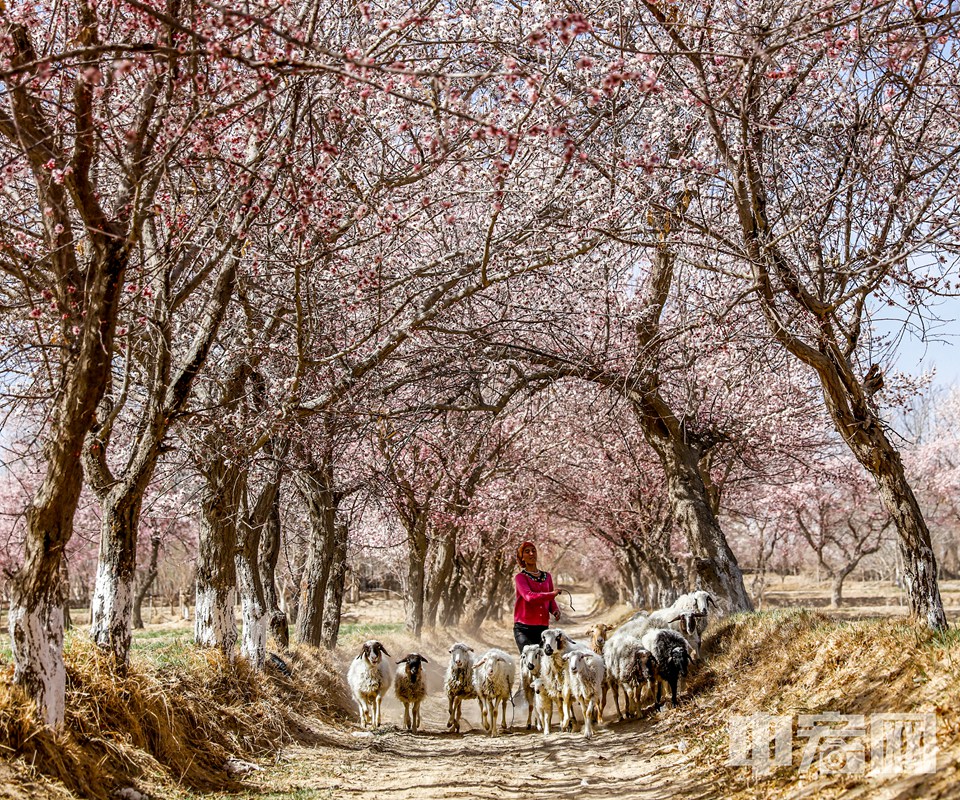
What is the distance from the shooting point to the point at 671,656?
452 inches

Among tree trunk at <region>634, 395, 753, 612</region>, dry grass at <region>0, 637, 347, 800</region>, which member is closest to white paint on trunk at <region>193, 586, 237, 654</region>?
dry grass at <region>0, 637, 347, 800</region>

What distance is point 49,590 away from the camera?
21.5 feet

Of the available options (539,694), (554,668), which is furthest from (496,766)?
(539,694)

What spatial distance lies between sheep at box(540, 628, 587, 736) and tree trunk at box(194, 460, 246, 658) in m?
3.99

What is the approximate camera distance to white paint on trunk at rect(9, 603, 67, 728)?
639 cm

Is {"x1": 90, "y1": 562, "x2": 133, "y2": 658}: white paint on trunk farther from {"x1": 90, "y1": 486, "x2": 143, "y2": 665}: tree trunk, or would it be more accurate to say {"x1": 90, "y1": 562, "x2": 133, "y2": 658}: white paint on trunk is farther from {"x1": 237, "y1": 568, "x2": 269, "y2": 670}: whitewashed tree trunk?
{"x1": 237, "y1": 568, "x2": 269, "y2": 670}: whitewashed tree trunk

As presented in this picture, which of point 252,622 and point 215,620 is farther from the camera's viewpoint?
point 252,622

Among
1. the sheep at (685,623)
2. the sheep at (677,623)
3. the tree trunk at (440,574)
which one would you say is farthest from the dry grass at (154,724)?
the tree trunk at (440,574)

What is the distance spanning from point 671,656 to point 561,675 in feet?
4.77

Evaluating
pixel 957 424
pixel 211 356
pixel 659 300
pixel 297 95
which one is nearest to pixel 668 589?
pixel 659 300

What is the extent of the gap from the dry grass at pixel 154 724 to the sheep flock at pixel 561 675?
4.46ft

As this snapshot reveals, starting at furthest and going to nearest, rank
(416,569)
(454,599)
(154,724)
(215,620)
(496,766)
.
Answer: (454,599) < (416,569) < (215,620) < (496,766) < (154,724)

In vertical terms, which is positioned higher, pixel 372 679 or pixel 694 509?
pixel 694 509

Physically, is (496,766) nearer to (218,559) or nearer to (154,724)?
(154,724)
